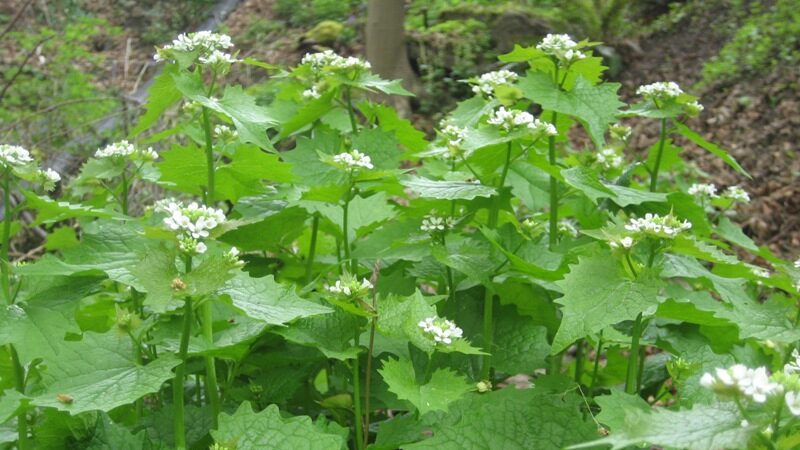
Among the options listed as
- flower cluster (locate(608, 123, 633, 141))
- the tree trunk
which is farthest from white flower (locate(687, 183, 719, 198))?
→ the tree trunk

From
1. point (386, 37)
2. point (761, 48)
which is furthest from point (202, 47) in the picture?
point (761, 48)

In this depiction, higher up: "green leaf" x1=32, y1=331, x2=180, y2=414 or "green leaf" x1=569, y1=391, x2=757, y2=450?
"green leaf" x1=569, y1=391, x2=757, y2=450

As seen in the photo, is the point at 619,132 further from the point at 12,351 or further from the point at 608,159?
the point at 12,351

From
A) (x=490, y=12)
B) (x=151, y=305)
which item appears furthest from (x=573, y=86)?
(x=490, y=12)

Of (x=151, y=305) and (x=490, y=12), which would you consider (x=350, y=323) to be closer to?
(x=151, y=305)

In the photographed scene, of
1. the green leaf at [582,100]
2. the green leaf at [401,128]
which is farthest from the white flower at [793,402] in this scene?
the green leaf at [401,128]

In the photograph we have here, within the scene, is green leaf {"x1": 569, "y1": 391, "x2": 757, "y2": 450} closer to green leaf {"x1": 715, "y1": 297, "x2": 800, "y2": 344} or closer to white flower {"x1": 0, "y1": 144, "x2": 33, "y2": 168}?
green leaf {"x1": 715, "y1": 297, "x2": 800, "y2": 344}

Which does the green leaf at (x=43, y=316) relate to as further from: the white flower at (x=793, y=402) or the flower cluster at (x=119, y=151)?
the white flower at (x=793, y=402)
